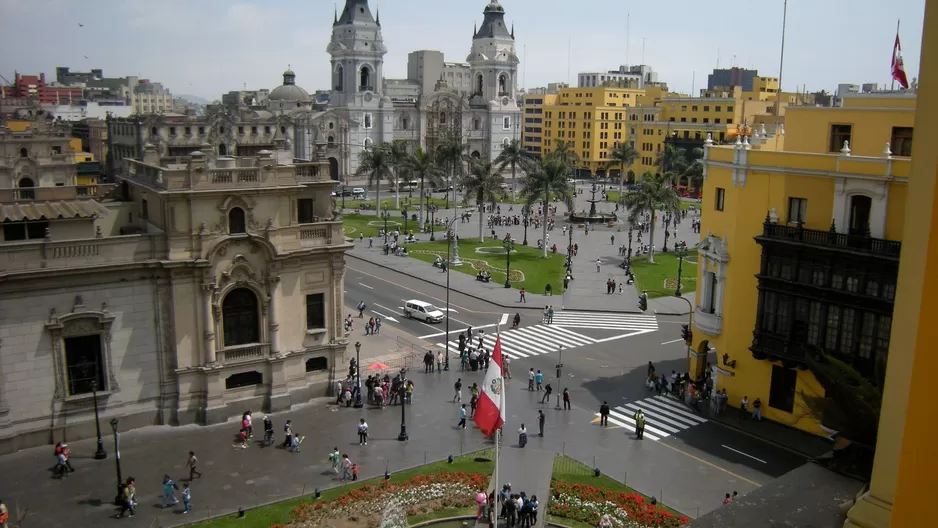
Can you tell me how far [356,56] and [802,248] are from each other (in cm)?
10947

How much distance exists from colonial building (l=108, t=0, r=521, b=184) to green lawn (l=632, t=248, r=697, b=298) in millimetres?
52152

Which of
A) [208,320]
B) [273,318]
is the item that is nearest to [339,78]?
[273,318]

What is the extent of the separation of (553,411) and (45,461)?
69.7 feet

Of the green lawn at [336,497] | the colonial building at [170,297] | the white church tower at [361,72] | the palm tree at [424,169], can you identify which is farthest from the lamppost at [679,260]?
the white church tower at [361,72]

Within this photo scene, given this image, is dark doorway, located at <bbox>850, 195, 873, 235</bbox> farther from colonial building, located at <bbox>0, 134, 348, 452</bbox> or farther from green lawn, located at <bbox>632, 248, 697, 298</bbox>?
green lawn, located at <bbox>632, 248, 697, 298</bbox>

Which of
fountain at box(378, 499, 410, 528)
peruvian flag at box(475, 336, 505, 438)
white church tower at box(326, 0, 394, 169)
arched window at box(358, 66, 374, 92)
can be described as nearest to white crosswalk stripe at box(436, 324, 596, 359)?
fountain at box(378, 499, 410, 528)

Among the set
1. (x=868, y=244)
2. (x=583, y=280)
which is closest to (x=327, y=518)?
(x=868, y=244)

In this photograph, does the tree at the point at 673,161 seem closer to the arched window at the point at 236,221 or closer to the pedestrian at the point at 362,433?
the arched window at the point at 236,221

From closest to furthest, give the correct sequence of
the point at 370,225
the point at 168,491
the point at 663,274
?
the point at 168,491, the point at 663,274, the point at 370,225

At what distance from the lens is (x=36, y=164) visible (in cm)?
5647

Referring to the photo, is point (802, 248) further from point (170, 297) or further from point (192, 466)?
point (170, 297)

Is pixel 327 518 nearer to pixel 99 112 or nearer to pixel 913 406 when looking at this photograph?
pixel 913 406

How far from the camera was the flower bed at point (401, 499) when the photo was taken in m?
25.9

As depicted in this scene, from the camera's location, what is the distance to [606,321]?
52.3 m
